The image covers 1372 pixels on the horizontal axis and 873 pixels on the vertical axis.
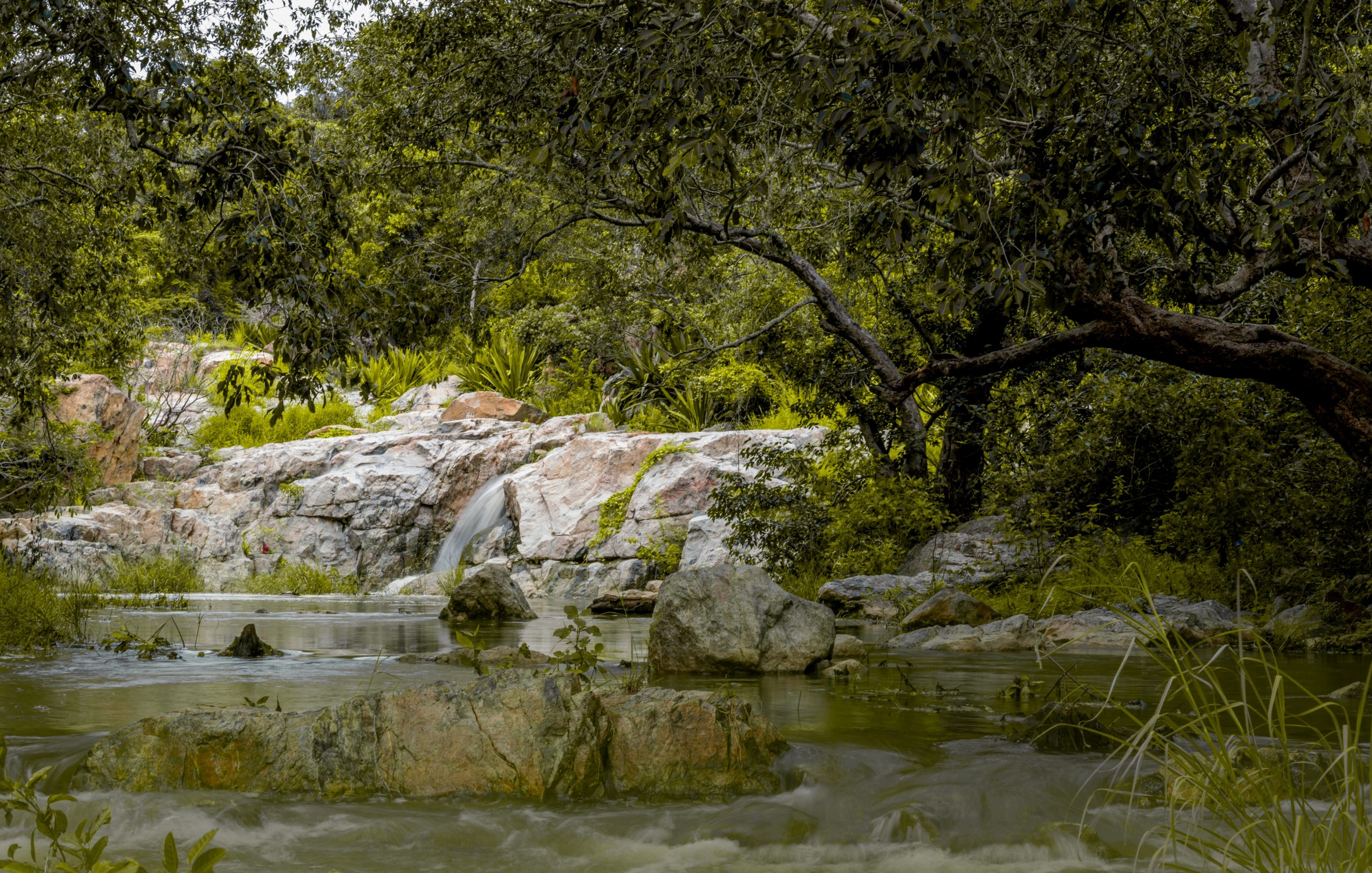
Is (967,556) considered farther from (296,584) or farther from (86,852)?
(86,852)

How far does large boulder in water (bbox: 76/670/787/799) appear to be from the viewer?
4418 millimetres

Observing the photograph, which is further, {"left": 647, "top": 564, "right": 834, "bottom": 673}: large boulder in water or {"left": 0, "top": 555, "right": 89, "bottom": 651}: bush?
{"left": 0, "top": 555, "right": 89, "bottom": 651}: bush

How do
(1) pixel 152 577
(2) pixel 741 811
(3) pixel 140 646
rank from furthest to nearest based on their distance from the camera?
1. (1) pixel 152 577
2. (3) pixel 140 646
3. (2) pixel 741 811

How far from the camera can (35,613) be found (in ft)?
30.2

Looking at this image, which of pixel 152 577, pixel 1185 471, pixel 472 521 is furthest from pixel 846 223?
pixel 152 577

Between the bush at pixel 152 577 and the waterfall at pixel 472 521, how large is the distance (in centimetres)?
438

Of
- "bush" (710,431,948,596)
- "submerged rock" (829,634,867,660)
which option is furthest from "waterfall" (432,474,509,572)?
"submerged rock" (829,634,867,660)

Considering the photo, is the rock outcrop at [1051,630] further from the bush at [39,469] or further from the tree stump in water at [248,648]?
the bush at [39,469]

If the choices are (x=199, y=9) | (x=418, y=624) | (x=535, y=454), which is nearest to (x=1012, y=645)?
(x=418, y=624)

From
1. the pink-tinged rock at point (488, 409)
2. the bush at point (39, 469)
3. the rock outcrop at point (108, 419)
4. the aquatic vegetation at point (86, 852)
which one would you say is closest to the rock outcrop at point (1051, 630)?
the aquatic vegetation at point (86, 852)

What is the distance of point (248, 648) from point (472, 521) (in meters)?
11.4

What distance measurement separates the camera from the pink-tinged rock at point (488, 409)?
25078 mm

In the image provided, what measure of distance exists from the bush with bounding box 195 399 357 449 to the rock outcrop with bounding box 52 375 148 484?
4289mm

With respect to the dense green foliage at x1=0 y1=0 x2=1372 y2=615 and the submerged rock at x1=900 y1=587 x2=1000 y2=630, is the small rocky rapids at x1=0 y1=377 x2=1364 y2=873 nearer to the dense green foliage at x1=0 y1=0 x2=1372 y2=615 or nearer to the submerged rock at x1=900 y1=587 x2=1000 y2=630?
the submerged rock at x1=900 y1=587 x2=1000 y2=630
